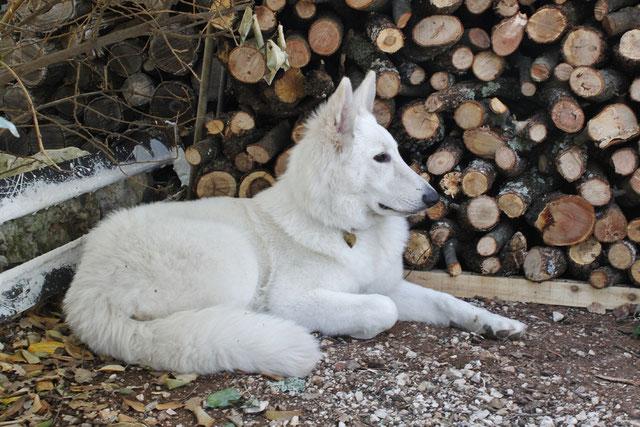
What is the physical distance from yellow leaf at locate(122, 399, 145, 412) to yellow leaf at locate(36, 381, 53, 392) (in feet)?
1.49

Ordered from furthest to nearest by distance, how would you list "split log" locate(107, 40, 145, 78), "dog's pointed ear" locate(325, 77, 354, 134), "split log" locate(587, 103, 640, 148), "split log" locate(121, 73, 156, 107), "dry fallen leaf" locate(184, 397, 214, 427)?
"split log" locate(121, 73, 156, 107)
"split log" locate(107, 40, 145, 78)
"split log" locate(587, 103, 640, 148)
"dog's pointed ear" locate(325, 77, 354, 134)
"dry fallen leaf" locate(184, 397, 214, 427)

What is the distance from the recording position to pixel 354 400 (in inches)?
131

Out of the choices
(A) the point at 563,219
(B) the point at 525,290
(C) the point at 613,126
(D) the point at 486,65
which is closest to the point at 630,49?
(C) the point at 613,126

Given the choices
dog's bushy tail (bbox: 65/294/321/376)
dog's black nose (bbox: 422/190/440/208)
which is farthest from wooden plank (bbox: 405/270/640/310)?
dog's bushy tail (bbox: 65/294/321/376)

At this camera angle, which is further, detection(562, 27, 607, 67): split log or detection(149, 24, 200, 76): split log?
detection(149, 24, 200, 76): split log

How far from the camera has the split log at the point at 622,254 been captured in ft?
14.5

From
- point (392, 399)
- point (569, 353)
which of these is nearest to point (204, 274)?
point (392, 399)

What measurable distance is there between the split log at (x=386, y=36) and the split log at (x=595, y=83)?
108 cm

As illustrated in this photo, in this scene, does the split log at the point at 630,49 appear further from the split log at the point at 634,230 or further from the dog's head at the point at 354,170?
the dog's head at the point at 354,170

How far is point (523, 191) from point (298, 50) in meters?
1.69

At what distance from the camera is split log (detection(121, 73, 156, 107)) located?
5.56 metres

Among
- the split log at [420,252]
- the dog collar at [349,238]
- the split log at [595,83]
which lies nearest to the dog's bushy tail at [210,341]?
the dog collar at [349,238]

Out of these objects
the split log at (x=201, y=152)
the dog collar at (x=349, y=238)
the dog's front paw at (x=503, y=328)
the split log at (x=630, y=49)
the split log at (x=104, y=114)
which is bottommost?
the dog's front paw at (x=503, y=328)

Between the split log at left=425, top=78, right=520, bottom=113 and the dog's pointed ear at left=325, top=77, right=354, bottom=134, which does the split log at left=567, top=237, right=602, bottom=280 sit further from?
the dog's pointed ear at left=325, top=77, right=354, bottom=134
